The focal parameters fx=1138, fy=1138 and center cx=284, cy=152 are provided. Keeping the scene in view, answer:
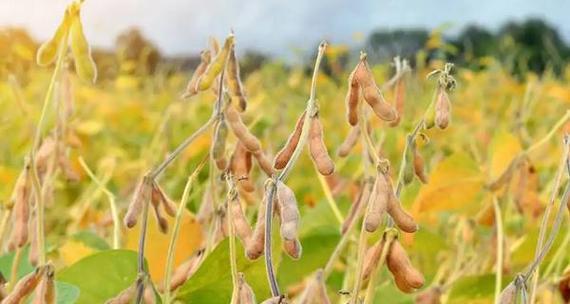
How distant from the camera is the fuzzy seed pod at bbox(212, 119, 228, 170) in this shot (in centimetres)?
52

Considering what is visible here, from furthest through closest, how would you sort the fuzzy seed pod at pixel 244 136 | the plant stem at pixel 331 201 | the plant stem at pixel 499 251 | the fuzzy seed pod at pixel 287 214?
the plant stem at pixel 331 201 → the plant stem at pixel 499 251 → the fuzzy seed pod at pixel 244 136 → the fuzzy seed pod at pixel 287 214

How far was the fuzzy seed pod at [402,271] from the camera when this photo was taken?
1.40ft

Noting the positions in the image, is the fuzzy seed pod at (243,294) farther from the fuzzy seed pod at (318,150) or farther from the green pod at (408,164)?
the green pod at (408,164)

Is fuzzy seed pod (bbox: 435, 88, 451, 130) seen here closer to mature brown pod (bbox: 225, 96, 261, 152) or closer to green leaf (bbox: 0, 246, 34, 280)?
mature brown pod (bbox: 225, 96, 261, 152)

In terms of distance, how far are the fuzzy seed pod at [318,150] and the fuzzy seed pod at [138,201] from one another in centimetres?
8

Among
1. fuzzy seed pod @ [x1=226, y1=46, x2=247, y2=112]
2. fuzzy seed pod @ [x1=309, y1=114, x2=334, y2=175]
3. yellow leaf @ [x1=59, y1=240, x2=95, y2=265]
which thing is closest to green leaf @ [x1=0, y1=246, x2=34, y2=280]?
yellow leaf @ [x1=59, y1=240, x2=95, y2=265]

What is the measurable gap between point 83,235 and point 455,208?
27 cm

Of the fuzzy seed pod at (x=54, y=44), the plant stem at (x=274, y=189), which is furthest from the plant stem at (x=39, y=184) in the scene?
the plant stem at (x=274, y=189)

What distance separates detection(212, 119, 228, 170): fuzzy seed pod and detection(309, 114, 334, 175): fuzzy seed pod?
100mm

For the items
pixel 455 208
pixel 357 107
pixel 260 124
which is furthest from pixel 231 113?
pixel 260 124

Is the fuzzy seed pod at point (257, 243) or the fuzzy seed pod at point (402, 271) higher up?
the fuzzy seed pod at point (257, 243)

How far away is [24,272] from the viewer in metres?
0.63

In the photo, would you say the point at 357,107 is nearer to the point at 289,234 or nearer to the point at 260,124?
the point at 289,234

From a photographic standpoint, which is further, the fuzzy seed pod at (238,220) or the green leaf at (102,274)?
the green leaf at (102,274)
